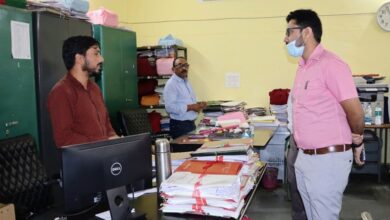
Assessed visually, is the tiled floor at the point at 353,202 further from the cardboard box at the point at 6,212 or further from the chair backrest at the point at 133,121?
the cardboard box at the point at 6,212

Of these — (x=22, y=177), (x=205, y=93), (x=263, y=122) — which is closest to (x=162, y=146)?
(x=22, y=177)

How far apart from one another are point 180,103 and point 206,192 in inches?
114

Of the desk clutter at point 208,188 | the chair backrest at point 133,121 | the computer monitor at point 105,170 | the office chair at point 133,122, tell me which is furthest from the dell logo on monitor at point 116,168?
the chair backrest at point 133,121

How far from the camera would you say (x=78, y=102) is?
2.52 meters

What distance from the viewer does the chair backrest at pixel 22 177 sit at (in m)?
2.25

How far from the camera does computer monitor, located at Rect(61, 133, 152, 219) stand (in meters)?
1.47

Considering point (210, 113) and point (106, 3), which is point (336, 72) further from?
point (106, 3)

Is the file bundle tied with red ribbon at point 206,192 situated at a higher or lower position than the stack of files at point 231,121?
lower

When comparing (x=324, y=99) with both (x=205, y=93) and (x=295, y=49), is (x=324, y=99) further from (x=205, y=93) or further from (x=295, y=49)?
(x=205, y=93)

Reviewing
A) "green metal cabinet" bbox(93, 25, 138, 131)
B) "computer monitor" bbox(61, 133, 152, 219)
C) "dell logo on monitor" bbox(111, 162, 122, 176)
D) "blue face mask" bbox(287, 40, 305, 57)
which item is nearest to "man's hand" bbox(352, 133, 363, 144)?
"blue face mask" bbox(287, 40, 305, 57)

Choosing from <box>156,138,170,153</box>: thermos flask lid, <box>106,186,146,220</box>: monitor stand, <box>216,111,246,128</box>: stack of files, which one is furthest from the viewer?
<box>216,111,246,128</box>: stack of files

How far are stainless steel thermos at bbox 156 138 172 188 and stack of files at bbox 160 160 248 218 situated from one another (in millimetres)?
87

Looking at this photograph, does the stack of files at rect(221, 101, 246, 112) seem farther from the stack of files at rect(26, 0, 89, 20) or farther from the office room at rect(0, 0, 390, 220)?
the stack of files at rect(26, 0, 89, 20)

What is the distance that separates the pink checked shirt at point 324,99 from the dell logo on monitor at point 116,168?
120 cm
